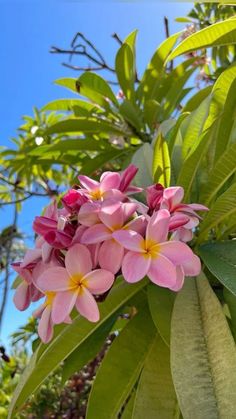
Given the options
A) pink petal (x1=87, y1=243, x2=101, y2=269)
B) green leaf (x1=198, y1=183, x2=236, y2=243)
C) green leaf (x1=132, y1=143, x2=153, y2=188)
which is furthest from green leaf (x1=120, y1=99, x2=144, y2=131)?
pink petal (x1=87, y1=243, x2=101, y2=269)

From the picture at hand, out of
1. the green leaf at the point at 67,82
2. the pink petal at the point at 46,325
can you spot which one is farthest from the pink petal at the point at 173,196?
the green leaf at the point at 67,82

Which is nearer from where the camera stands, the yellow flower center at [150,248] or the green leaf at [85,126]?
the yellow flower center at [150,248]

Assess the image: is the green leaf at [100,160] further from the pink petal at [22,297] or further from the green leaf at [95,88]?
the pink petal at [22,297]

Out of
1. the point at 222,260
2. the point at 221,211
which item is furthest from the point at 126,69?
the point at 222,260

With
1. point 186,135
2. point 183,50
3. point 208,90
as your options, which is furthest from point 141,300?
point 208,90

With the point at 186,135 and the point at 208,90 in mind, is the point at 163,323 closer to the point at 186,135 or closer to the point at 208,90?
the point at 186,135

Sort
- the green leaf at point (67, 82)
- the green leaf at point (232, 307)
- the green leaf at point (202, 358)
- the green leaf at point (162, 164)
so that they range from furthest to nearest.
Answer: the green leaf at point (67, 82) < the green leaf at point (162, 164) < the green leaf at point (232, 307) < the green leaf at point (202, 358)
